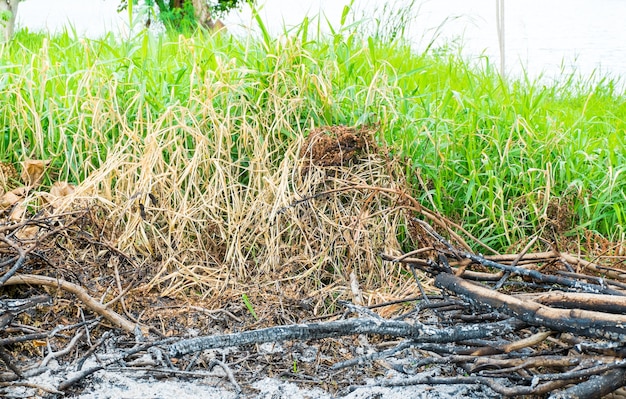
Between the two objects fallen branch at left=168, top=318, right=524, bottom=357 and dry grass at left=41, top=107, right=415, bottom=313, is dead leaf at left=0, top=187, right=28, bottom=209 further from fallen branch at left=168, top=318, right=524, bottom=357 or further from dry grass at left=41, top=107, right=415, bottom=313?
fallen branch at left=168, top=318, right=524, bottom=357

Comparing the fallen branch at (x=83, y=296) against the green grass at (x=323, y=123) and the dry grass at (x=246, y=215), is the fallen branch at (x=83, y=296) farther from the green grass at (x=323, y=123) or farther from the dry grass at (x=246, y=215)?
the green grass at (x=323, y=123)

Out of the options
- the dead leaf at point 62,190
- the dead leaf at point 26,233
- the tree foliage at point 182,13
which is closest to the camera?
the dead leaf at point 26,233

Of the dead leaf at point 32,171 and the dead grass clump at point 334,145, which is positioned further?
the dead leaf at point 32,171

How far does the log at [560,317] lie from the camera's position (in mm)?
1728

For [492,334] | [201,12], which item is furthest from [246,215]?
[201,12]

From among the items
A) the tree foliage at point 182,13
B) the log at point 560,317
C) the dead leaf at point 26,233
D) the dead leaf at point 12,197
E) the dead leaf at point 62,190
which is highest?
the tree foliage at point 182,13

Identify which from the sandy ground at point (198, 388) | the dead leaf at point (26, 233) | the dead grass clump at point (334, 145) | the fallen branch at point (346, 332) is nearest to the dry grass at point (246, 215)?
the dead grass clump at point (334, 145)

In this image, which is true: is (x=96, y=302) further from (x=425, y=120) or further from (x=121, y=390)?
(x=425, y=120)

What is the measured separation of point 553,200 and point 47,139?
2.47 metres

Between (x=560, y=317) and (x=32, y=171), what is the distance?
258cm

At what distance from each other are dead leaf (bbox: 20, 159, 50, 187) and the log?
2326 mm

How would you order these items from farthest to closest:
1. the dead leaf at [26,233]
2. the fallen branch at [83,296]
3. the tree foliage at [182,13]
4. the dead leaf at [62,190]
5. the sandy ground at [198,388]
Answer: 1. the tree foliage at [182,13]
2. the dead leaf at [62,190]
3. the dead leaf at [26,233]
4. the fallen branch at [83,296]
5. the sandy ground at [198,388]

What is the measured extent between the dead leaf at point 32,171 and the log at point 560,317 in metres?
2.33

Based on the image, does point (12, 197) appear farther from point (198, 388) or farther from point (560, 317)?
point (560, 317)
